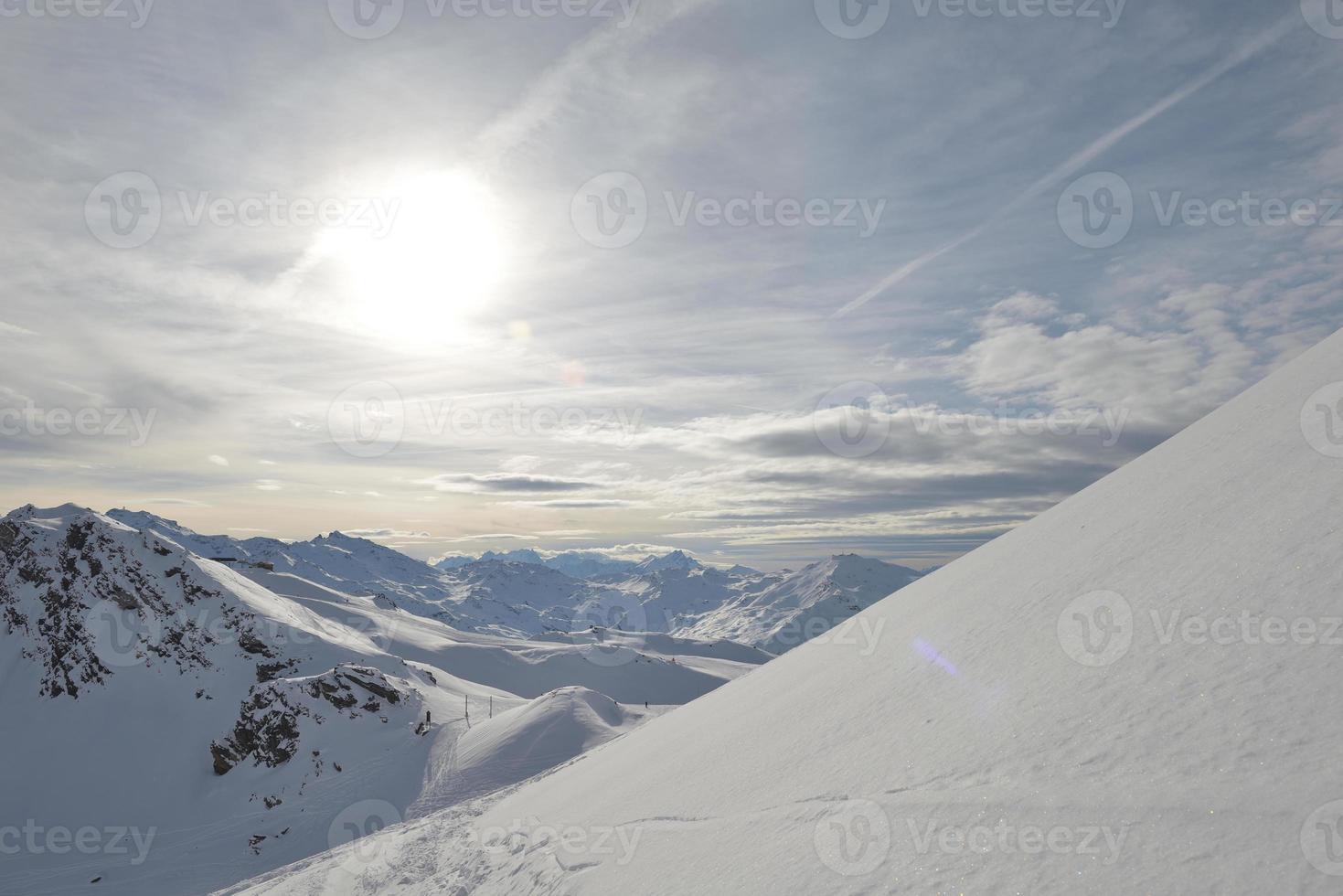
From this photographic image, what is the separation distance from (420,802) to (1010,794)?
3180 centimetres

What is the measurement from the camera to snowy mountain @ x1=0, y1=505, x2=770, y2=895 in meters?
28.9

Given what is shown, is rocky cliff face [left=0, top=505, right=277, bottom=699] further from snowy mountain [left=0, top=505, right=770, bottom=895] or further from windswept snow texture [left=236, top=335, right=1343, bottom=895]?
windswept snow texture [left=236, top=335, right=1343, bottom=895]

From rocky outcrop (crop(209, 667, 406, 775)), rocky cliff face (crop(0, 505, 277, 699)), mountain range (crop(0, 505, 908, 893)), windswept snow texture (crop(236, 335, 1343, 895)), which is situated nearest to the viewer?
windswept snow texture (crop(236, 335, 1343, 895))

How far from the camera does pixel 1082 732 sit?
499cm

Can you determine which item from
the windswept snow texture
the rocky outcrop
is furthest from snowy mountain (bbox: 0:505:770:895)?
the windswept snow texture

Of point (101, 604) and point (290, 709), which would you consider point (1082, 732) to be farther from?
point (101, 604)

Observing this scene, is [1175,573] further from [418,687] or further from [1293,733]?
[418,687]

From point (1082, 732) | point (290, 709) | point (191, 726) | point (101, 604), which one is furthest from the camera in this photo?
point (101, 604)

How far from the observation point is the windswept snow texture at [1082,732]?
12.2ft

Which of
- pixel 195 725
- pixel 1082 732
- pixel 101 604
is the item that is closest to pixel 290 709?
pixel 195 725

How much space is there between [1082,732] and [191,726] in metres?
51.7

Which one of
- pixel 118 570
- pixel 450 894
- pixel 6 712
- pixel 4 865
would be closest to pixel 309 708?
pixel 4 865

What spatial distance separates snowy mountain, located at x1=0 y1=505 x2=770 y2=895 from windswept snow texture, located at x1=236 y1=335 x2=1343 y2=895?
80.8ft

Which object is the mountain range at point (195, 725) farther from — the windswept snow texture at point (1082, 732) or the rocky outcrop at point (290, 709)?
the windswept snow texture at point (1082, 732)
